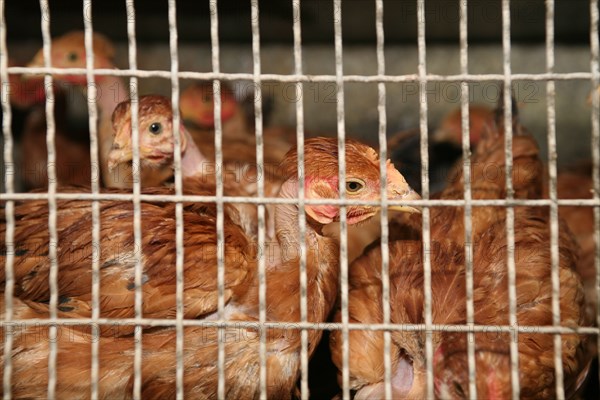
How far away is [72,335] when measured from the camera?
8.73ft

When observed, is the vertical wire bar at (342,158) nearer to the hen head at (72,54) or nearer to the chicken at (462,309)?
the chicken at (462,309)

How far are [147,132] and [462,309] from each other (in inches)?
68.4

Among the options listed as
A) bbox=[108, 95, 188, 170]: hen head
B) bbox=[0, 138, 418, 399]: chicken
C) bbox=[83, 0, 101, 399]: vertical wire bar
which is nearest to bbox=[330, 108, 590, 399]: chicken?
bbox=[0, 138, 418, 399]: chicken

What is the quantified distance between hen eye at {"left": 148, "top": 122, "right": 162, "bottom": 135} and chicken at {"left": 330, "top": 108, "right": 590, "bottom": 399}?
1181 mm

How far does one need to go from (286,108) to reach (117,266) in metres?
3.30

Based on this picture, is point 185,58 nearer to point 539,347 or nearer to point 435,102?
point 435,102

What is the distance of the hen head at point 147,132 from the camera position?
336 centimetres

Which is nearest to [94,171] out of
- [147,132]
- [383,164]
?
[383,164]

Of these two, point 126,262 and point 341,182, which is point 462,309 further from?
point 126,262

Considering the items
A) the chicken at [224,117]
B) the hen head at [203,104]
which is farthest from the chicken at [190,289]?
the hen head at [203,104]

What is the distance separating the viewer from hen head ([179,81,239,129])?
17.3ft

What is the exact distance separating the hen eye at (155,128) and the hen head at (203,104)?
180 centimetres

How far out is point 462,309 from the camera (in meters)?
2.71

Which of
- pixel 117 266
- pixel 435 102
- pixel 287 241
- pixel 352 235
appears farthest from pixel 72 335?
pixel 435 102
